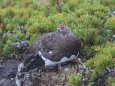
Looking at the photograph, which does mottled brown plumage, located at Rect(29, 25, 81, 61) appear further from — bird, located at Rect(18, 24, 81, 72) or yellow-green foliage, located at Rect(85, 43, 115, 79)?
yellow-green foliage, located at Rect(85, 43, 115, 79)

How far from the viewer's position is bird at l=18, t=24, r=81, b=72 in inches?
157

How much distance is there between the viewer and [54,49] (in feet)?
13.2

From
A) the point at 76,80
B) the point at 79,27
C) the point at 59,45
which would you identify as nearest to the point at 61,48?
the point at 59,45

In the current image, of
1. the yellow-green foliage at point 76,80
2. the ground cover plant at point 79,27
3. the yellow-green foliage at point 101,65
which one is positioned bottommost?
the ground cover plant at point 79,27

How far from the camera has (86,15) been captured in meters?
5.20

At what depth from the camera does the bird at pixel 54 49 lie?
399cm

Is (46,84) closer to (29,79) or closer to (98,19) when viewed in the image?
(29,79)

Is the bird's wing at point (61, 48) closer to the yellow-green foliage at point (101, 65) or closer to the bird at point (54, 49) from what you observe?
the bird at point (54, 49)

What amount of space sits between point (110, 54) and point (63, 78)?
→ 93 centimetres

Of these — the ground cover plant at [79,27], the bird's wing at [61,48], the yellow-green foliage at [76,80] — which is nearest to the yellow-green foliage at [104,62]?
the ground cover plant at [79,27]

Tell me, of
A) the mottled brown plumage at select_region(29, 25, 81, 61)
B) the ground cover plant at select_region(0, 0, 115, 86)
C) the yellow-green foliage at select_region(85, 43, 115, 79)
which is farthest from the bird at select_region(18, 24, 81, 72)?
the yellow-green foliage at select_region(85, 43, 115, 79)

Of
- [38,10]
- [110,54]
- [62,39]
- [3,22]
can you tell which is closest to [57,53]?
[62,39]

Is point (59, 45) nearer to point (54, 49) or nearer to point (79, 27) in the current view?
point (54, 49)

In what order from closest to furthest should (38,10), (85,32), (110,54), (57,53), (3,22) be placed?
(110,54) < (57,53) < (85,32) < (3,22) < (38,10)
